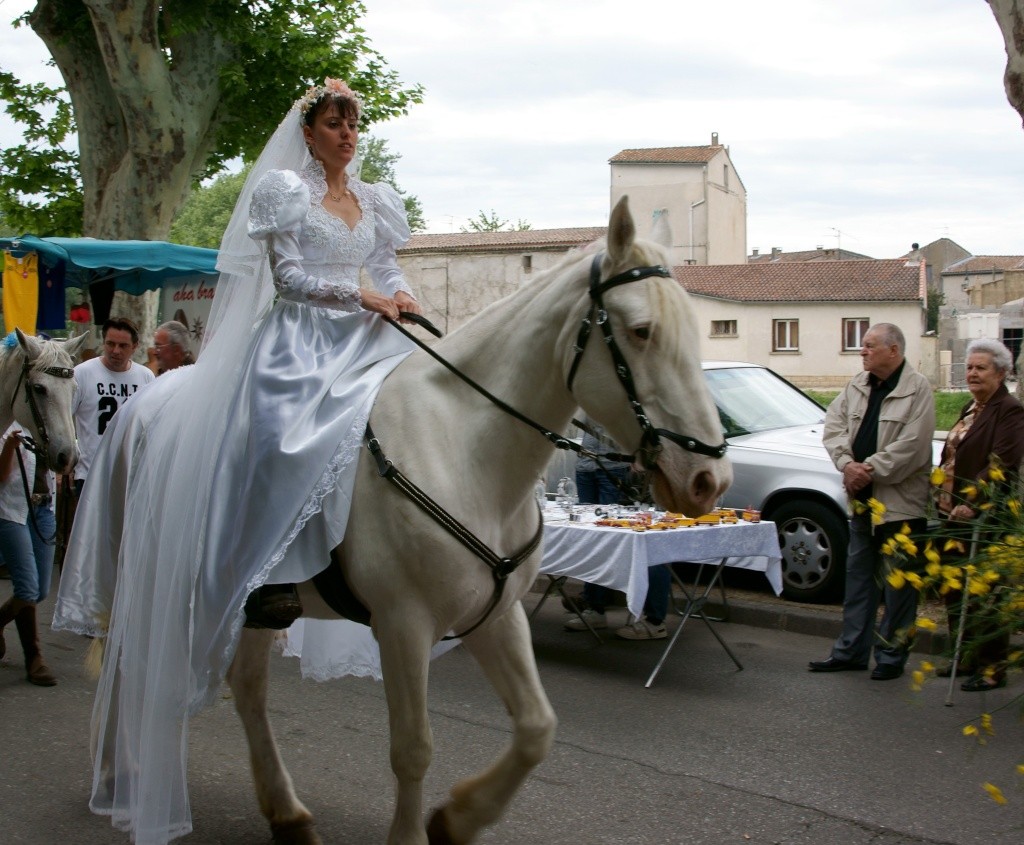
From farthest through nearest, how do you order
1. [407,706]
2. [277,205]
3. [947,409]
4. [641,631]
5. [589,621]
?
[947,409], [589,621], [641,631], [277,205], [407,706]

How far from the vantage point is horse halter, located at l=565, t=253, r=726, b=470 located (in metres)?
3.17

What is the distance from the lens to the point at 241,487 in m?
3.86

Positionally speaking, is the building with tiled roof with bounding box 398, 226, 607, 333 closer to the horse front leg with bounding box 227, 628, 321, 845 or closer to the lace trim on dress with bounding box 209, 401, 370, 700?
the horse front leg with bounding box 227, 628, 321, 845

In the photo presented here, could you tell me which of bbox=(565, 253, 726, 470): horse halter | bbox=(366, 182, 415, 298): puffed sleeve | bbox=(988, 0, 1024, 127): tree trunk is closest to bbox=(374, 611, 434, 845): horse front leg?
bbox=(565, 253, 726, 470): horse halter

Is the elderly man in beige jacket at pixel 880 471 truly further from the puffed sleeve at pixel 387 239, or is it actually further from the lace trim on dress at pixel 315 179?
the lace trim on dress at pixel 315 179

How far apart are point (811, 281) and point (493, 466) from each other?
157ft

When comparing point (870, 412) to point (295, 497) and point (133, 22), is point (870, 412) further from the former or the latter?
point (133, 22)

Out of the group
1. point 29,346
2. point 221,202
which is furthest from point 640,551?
point 221,202

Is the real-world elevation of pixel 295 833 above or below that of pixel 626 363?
below

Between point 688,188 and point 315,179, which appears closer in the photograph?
point 315,179

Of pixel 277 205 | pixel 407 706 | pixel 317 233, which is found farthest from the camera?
pixel 317 233

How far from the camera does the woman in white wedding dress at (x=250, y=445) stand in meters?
3.73

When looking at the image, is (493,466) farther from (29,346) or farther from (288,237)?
(29,346)

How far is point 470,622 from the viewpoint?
369cm
